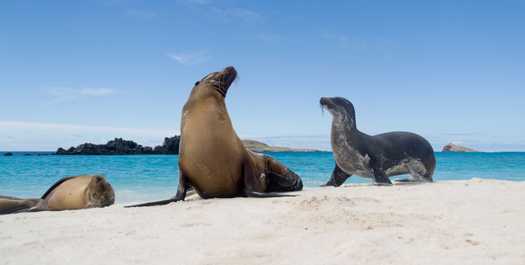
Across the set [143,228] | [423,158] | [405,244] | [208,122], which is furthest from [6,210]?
[423,158]

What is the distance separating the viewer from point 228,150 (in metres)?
4.52

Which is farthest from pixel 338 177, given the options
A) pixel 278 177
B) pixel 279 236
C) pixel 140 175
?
pixel 140 175

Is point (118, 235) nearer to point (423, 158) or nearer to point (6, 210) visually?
point (6, 210)

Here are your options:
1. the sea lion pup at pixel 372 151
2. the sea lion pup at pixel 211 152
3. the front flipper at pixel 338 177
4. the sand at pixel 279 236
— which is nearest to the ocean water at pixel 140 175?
the front flipper at pixel 338 177

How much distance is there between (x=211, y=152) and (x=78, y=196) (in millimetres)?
1833

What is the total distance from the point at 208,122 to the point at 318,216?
85.1 inches

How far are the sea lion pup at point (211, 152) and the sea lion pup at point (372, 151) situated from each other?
2.52 metres

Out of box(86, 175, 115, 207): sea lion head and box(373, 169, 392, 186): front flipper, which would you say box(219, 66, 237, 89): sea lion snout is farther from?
box(373, 169, 392, 186): front flipper

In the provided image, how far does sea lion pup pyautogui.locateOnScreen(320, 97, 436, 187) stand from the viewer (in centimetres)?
654

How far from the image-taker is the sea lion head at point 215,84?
4816 millimetres

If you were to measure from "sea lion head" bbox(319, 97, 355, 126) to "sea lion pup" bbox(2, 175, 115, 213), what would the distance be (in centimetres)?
398

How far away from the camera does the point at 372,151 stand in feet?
21.8

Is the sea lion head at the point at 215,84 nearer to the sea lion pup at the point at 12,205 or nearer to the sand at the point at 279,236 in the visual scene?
the sand at the point at 279,236

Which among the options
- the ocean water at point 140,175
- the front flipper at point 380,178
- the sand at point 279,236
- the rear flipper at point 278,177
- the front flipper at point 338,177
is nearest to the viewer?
the sand at point 279,236
